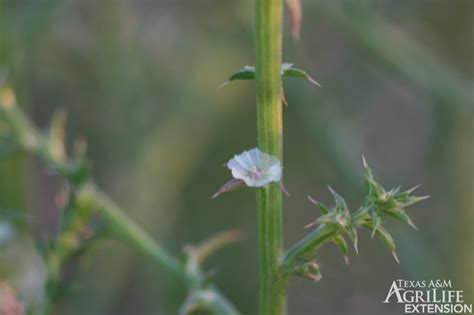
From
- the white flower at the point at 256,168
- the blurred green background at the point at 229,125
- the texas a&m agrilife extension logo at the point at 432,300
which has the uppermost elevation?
the blurred green background at the point at 229,125

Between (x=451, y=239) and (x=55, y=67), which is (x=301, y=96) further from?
(x=55, y=67)

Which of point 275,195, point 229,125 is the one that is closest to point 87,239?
point 275,195

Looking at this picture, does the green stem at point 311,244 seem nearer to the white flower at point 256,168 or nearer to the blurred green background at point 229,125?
the white flower at point 256,168

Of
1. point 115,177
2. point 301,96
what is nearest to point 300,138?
point 301,96

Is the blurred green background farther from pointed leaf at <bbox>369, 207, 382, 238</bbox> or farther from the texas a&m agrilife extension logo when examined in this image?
pointed leaf at <bbox>369, 207, 382, 238</bbox>

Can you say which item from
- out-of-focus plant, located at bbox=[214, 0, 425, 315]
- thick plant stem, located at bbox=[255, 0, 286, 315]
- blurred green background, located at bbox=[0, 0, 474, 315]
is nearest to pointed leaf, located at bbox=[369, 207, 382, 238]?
out-of-focus plant, located at bbox=[214, 0, 425, 315]

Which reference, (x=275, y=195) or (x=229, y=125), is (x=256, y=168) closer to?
(x=275, y=195)

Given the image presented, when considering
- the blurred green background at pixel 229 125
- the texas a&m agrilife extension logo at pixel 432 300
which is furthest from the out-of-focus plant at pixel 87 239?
the blurred green background at pixel 229 125
